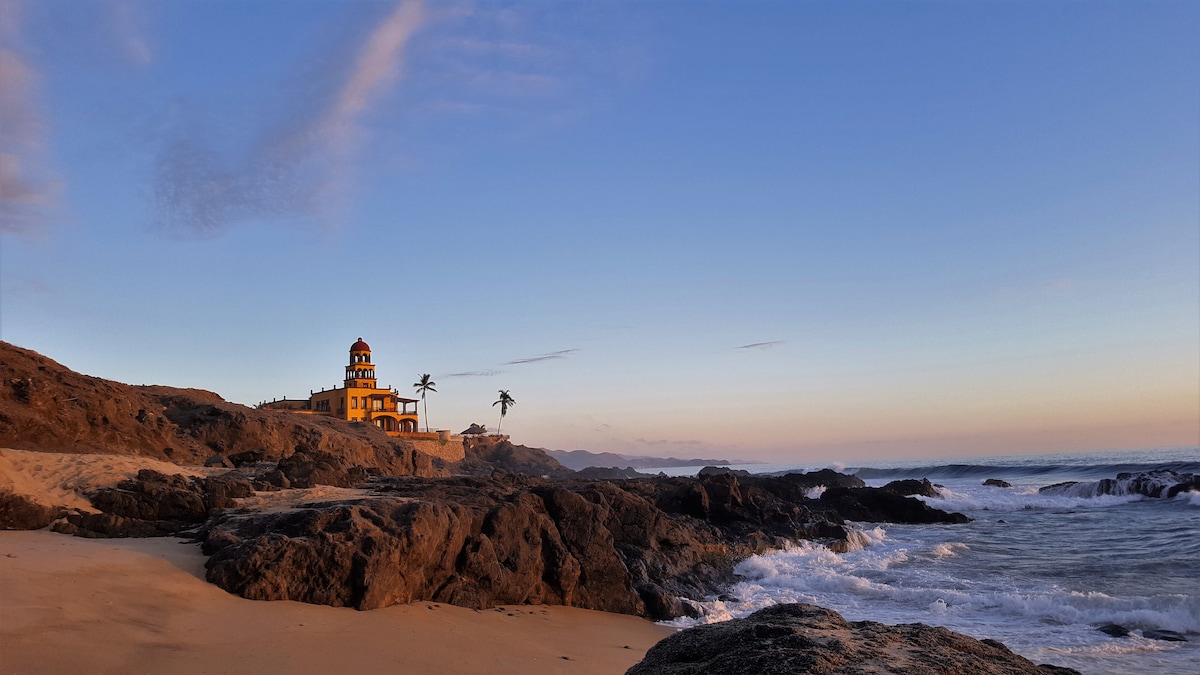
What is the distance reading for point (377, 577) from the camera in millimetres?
8672

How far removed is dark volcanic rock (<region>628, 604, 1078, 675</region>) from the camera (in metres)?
3.04

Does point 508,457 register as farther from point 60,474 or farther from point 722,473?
point 60,474

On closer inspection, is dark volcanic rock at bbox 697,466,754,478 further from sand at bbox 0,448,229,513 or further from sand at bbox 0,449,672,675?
sand at bbox 0,448,229,513

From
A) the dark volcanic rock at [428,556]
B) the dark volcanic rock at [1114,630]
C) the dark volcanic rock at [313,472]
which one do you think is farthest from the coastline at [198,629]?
the dark volcanic rock at [1114,630]

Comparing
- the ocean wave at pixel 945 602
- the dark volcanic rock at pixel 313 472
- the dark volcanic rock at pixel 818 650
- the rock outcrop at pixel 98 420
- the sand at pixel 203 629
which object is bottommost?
the ocean wave at pixel 945 602

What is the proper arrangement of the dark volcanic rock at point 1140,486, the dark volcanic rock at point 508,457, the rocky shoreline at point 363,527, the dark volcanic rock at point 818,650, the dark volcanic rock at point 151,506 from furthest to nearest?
the dark volcanic rock at point 508,457, the dark volcanic rock at point 1140,486, the dark volcanic rock at point 151,506, the rocky shoreline at point 363,527, the dark volcanic rock at point 818,650

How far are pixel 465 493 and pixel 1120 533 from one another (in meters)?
21.6

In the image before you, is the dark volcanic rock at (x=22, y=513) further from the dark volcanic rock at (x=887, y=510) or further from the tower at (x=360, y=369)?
the tower at (x=360, y=369)

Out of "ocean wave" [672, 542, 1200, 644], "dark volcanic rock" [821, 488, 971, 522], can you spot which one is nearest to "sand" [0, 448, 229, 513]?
"ocean wave" [672, 542, 1200, 644]

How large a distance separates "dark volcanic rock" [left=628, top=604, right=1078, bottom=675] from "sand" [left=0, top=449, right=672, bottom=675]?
403cm

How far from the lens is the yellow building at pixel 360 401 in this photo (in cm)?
5494

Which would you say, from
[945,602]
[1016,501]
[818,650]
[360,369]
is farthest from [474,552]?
[360,369]

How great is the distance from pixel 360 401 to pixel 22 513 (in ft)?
155

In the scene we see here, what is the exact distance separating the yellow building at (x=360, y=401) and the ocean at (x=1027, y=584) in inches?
1566
